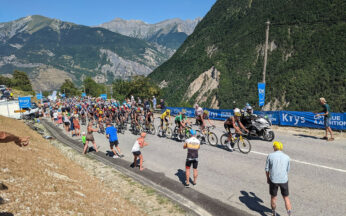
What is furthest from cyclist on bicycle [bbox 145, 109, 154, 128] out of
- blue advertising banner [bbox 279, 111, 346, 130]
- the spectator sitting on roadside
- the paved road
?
the spectator sitting on roadside

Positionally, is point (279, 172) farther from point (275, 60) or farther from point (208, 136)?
point (275, 60)

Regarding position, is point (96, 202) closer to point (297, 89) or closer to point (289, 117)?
point (289, 117)

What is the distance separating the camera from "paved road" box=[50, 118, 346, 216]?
6137 mm

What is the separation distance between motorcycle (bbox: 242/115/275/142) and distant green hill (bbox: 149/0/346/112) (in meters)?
35.0

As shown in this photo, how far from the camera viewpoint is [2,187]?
531 centimetres

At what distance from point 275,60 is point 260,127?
7140cm

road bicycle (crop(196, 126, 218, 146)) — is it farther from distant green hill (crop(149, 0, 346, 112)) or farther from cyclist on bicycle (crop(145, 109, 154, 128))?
distant green hill (crop(149, 0, 346, 112))

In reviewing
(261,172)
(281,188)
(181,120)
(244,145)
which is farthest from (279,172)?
(181,120)

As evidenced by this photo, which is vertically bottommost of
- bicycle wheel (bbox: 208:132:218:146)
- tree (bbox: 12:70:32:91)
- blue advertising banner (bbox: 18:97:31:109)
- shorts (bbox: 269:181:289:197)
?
bicycle wheel (bbox: 208:132:218:146)

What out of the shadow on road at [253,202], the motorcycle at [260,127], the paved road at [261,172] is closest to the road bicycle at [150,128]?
the paved road at [261,172]

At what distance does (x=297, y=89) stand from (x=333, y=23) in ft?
74.7

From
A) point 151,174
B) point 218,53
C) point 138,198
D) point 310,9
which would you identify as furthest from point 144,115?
point 218,53

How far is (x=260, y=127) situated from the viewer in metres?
12.7

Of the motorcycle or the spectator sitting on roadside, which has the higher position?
the spectator sitting on roadside
